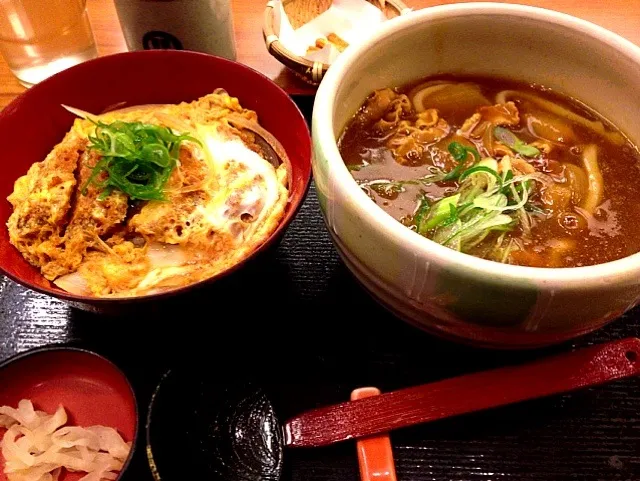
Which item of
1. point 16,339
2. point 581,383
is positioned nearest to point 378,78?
point 581,383

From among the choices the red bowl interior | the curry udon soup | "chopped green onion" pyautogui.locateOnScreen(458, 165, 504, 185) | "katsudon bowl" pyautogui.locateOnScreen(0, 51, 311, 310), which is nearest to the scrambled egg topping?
"katsudon bowl" pyautogui.locateOnScreen(0, 51, 311, 310)

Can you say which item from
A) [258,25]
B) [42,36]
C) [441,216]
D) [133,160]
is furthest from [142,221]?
[258,25]

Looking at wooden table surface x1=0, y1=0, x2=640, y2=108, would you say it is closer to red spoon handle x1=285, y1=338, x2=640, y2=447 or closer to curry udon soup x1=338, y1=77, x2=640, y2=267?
curry udon soup x1=338, y1=77, x2=640, y2=267

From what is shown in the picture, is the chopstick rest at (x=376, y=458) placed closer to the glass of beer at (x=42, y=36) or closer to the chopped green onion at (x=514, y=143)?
the chopped green onion at (x=514, y=143)

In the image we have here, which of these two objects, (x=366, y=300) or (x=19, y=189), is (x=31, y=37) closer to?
(x=19, y=189)

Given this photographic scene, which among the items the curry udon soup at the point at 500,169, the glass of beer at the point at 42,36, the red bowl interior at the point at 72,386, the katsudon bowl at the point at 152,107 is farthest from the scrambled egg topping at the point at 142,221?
the glass of beer at the point at 42,36
